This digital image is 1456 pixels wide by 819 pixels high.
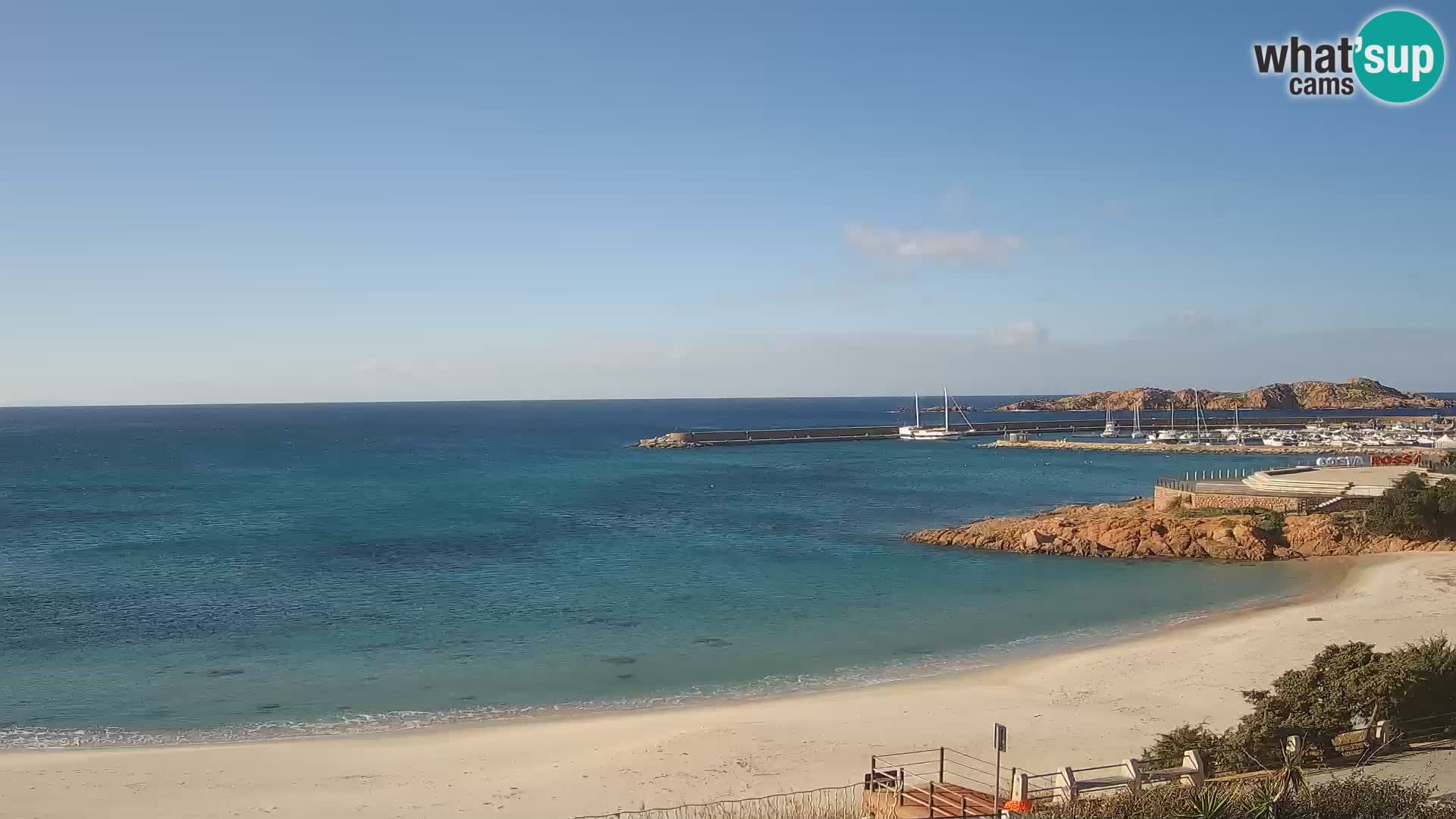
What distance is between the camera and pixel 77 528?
51.2 meters

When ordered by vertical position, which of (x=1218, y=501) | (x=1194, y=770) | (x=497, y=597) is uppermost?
(x=1218, y=501)

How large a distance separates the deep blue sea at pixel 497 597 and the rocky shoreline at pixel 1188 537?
1781 mm

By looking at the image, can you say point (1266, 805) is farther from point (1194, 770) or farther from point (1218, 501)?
point (1218, 501)

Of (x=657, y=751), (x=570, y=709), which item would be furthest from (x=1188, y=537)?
(x=657, y=751)

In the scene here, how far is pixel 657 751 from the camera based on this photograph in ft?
63.6

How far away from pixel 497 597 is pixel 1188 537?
29.6 m

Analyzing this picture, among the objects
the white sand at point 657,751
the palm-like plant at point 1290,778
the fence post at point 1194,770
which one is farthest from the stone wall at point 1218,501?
the fence post at point 1194,770

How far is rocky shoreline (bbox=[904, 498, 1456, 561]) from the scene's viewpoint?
133ft

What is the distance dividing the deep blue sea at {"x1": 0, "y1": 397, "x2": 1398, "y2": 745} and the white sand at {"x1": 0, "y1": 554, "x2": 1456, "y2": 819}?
1.76m

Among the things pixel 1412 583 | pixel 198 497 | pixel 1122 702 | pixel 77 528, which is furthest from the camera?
pixel 198 497

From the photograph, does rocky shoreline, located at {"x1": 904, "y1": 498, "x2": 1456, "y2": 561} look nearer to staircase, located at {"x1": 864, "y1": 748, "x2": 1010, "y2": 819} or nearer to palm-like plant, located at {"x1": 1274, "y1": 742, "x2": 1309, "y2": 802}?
staircase, located at {"x1": 864, "y1": 748, "x2": 1010, "y2": 819}

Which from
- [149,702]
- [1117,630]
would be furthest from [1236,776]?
[149,702]

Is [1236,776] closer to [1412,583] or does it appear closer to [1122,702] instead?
[1122,702]

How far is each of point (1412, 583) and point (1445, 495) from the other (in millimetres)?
10325
